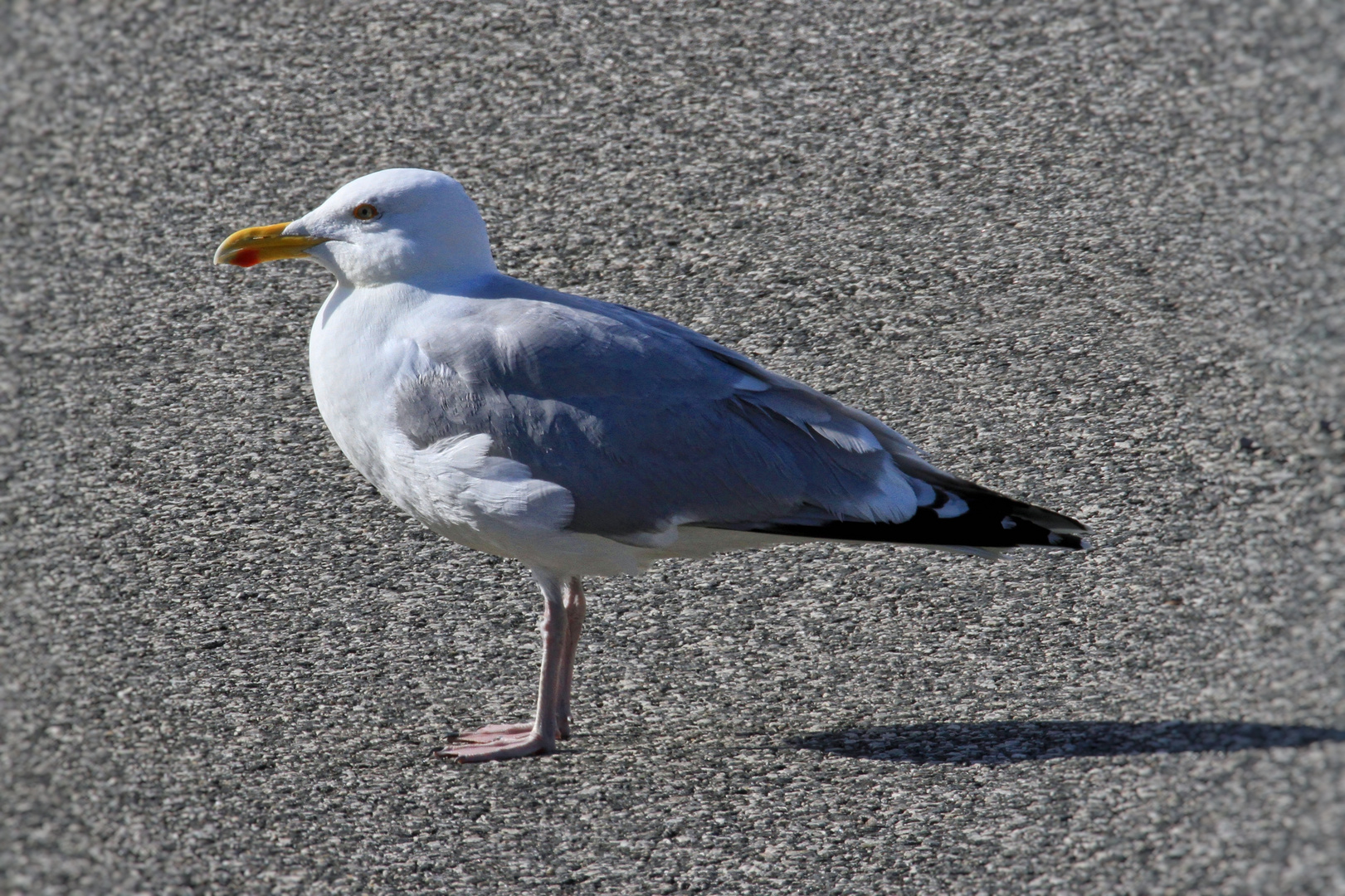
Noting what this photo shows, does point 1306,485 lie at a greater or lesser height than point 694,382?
lesser

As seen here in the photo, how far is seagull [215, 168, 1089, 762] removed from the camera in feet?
12.8

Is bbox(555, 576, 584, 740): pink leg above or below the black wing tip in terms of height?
below

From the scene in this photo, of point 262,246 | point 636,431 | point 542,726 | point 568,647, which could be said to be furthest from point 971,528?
point 262,246

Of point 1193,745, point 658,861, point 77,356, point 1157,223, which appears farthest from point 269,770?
point 1157,223

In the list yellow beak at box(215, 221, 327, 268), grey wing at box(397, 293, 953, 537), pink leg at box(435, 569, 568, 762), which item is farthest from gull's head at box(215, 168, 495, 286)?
pink leg at box(435, 569, 568, 762)

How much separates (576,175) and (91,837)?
173 inches

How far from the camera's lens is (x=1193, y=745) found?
3783 mm

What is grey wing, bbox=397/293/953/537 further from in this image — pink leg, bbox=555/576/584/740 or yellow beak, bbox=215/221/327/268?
yellow beak, bbox=215/221/327/268

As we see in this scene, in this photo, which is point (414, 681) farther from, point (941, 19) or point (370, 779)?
point (941, 19)

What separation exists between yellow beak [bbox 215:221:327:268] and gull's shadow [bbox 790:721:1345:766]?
2.07 m

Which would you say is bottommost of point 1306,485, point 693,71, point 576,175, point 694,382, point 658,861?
point 658,861

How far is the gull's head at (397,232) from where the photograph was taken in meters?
4.23

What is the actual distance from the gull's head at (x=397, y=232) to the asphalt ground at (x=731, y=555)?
116cm

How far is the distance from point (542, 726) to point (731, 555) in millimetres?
1218
